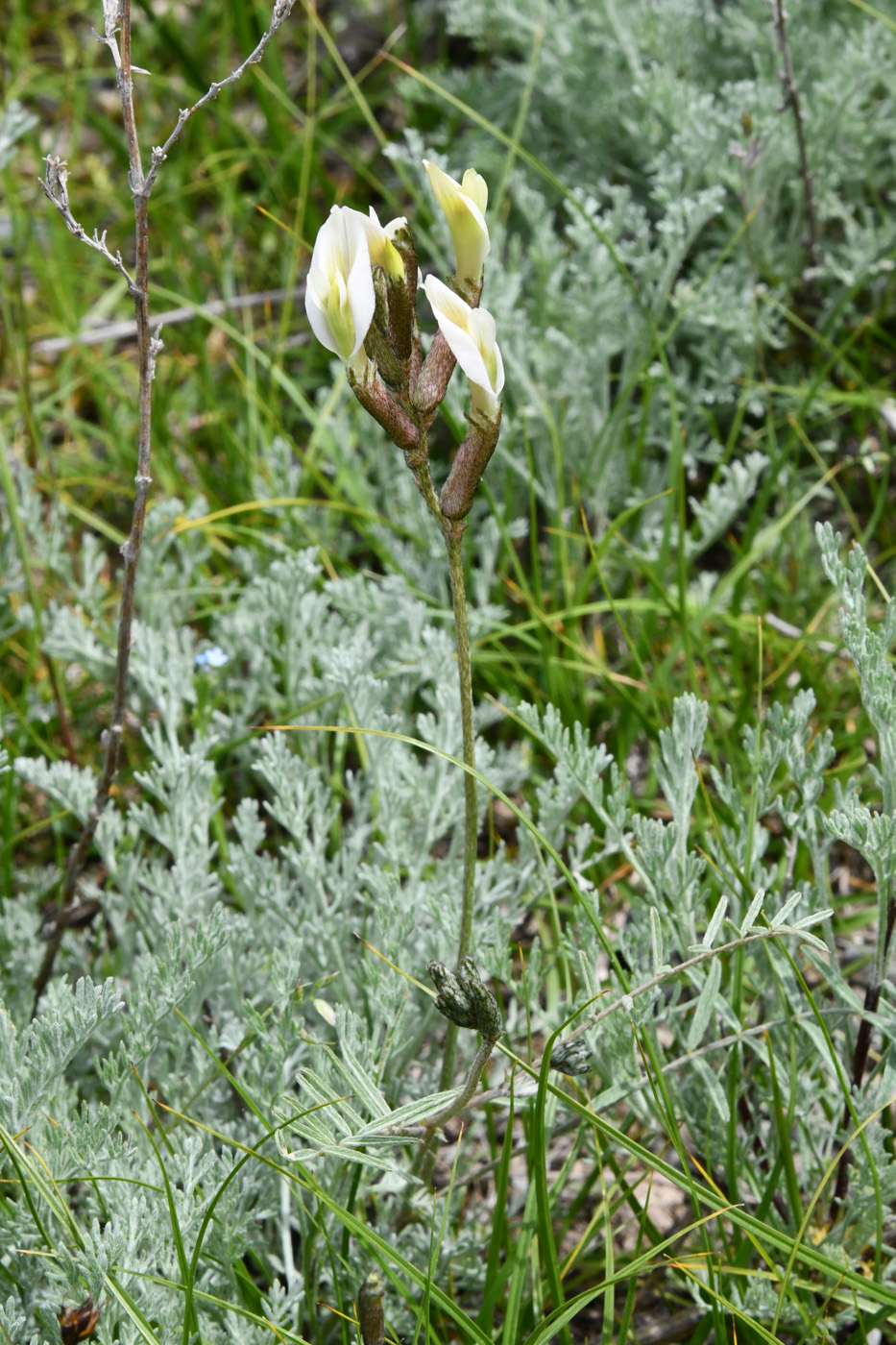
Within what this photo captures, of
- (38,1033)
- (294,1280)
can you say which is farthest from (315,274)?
(294,1280)

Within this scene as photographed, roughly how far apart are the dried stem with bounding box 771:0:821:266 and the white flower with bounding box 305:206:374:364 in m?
1.73

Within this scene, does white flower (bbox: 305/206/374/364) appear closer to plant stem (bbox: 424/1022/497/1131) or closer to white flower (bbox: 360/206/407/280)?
white flower (bbox: 360/206/407/280)

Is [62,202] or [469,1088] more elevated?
[62,202]

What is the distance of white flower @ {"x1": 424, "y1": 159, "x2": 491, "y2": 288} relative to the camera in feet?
4.17

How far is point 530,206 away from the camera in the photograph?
284 centimetres

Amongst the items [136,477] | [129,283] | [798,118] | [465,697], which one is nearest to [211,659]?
[136,477]

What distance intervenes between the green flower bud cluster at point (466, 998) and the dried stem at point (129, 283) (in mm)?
844

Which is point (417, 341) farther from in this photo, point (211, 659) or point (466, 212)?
point (211, 659)

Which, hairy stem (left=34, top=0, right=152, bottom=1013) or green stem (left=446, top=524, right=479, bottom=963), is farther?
hairy stem (left=34, top=0, right=152, bottom=1013)

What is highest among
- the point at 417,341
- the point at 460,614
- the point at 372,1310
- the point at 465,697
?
the point at 417,341

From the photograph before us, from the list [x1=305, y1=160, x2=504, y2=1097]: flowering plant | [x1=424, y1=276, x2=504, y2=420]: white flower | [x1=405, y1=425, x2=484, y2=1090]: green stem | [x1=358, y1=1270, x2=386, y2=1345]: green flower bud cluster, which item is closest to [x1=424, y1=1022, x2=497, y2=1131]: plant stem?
[x1=305, y1=160, x2=504, y2=1097]: flowering plant

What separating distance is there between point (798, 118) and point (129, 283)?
1897 millimetres

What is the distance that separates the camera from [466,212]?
4.18ft

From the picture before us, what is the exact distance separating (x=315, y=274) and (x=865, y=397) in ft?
6.45
